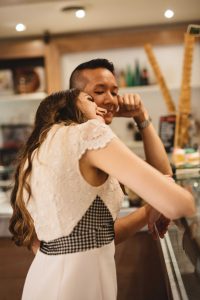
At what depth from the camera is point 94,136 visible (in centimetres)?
92

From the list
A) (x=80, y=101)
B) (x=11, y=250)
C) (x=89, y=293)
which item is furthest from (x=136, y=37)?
(x=89, y=293)

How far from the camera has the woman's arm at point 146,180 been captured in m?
Answer: 0.85

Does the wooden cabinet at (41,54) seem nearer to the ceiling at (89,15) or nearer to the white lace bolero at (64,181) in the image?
the ceiling at (89,15)

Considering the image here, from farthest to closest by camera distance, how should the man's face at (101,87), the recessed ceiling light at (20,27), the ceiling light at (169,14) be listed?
the recessed ceiling light at (20,27) → the ceiling light at (169,14) → the man's face at (101,87)

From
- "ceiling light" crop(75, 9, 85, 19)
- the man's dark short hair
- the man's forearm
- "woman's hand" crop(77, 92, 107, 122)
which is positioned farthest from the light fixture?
the man's forearm

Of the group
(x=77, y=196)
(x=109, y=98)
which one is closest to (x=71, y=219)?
(x=77, y=196)

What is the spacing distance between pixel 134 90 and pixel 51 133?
283 cm

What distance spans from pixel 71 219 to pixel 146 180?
0.79 ft

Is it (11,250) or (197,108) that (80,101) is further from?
(197,108)

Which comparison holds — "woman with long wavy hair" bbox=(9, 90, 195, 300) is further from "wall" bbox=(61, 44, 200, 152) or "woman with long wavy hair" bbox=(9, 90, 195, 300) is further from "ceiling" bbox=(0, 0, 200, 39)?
"wall" bbox=(61, 44, 200, 152)

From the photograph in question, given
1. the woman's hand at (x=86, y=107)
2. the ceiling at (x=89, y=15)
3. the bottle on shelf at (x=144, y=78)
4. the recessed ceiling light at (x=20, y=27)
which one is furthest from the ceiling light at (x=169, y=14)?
the woman's hand at (x=86, y=107)

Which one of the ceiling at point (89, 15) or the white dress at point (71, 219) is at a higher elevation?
the ceiling at point (89, 15)

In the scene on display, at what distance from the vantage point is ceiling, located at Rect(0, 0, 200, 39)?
115 inches

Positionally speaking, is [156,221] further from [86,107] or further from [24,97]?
[24,97]
